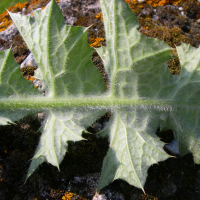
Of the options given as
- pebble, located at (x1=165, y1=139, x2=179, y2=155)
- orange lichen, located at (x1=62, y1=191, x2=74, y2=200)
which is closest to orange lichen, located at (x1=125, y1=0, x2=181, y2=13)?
pebble, located at (x1=165, y1=139, x2=179, y2=155)

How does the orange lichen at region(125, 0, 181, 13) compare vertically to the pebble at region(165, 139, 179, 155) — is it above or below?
above

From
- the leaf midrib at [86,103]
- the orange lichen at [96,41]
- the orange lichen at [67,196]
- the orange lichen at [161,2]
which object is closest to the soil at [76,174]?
the orange lichen at [67,196]

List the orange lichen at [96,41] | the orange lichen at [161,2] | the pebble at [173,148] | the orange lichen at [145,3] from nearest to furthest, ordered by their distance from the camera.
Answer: the pebble at [173,148] < the orange lichen at [96,41] < the orange lichen at [145,3] < the orange lichen at [161,2]

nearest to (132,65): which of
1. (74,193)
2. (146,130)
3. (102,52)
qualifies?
(102,52)

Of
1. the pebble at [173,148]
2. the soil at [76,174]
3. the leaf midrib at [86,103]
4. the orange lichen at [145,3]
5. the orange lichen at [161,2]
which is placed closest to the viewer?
the leaf midrib at [86,103]

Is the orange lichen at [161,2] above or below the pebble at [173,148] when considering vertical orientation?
above

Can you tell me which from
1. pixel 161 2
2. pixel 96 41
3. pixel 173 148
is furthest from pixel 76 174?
pixel 161 2

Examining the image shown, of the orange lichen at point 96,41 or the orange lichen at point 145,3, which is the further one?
the orange lichen at point 145,3

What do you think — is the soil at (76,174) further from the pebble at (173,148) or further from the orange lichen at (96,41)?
the orange lichen at (96,41)

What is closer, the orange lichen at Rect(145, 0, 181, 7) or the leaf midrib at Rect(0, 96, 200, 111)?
the leaf midrib at Rect(0, 96, 200, 111)

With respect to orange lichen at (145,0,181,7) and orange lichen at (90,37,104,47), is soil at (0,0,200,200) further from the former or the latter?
orange lichen at (145,0,181,7)

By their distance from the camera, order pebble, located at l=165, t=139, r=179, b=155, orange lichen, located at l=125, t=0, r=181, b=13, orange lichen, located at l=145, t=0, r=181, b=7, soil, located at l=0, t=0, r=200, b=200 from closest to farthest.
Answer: soil, located at l=0, t=0, r=200, b=200 < pebble, located at l=165, t=139, r=179, b=155 < orange lichen, located at l=125, t=0, r=181, b=13 < orange lichen, located at l=145, t=0, r=181, b=7
